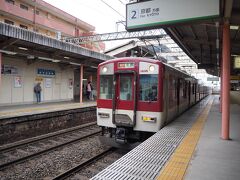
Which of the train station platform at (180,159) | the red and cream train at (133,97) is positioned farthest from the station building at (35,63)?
the train station platform at (180,159)

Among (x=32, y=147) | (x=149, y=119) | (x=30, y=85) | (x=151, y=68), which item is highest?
(x=151, y=68)

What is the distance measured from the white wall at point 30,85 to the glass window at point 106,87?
7074 millimetres

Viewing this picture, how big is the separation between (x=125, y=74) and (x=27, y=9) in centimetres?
2368

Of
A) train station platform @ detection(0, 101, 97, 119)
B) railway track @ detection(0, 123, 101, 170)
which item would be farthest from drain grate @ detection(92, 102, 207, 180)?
train station platform @ detection(0, 101, 97, 119)

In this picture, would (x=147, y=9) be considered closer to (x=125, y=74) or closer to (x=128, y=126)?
(x=125, y=74)

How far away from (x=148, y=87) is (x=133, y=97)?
1.62 ft

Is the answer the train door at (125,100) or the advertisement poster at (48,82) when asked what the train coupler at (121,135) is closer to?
the train door at (125,100)

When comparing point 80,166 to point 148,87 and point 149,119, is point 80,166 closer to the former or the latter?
point 149,119

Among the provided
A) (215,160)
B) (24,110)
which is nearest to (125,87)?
(215,160)

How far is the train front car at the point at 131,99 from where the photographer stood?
644cm

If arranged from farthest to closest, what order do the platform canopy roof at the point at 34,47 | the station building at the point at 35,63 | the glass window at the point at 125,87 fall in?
the station building at the point at 35,63 → the platform canopy roof at the point at 34,47 → the glass window at the point at 125,87

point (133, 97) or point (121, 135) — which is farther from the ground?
point (133, 97)

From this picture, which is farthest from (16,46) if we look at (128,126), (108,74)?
(128,126)

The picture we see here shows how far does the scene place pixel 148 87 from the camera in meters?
6.55
